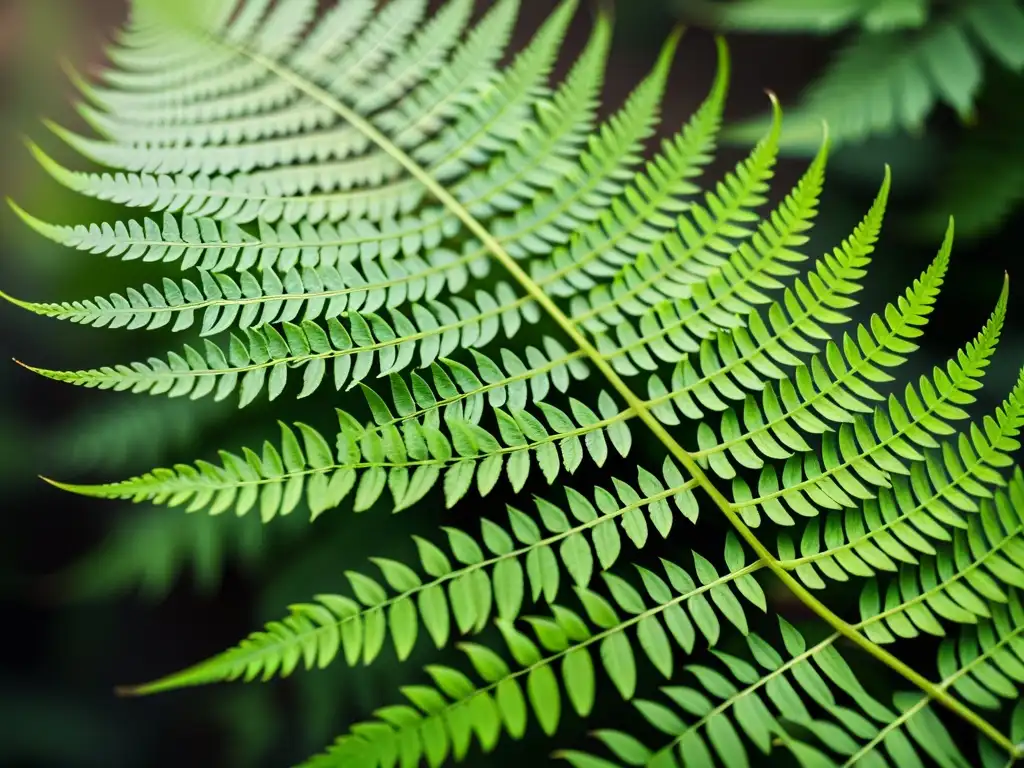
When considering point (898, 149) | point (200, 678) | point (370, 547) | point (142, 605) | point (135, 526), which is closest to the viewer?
point (200, 678)

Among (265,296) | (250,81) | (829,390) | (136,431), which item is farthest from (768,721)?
(136,431)

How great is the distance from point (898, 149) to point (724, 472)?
115 centimetres

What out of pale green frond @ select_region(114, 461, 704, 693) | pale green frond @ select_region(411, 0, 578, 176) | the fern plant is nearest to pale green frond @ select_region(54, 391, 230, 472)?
the fern plant

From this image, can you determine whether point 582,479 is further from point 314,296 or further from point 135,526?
point 135,526

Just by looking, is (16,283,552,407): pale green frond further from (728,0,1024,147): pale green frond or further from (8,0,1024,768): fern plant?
(728,0,1024,147): pale green frond

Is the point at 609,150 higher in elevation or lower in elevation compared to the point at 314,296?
higher

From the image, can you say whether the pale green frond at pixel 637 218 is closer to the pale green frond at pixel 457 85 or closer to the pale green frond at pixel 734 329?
the pale green frond at pixel 734 329

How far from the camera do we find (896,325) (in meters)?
0.69

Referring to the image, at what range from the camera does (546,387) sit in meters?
0.79

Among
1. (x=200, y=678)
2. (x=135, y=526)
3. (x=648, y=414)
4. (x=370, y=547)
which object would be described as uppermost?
(x=135, y=526)

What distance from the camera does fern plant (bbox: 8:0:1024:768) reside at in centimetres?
62

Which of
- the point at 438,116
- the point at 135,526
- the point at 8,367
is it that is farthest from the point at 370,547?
the point at 8,367

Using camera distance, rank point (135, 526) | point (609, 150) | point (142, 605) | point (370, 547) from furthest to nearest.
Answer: point (142, 605) → point (135, 526) → point (370, 547) → point (609, 150)

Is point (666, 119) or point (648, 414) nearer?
point (648, 414)
